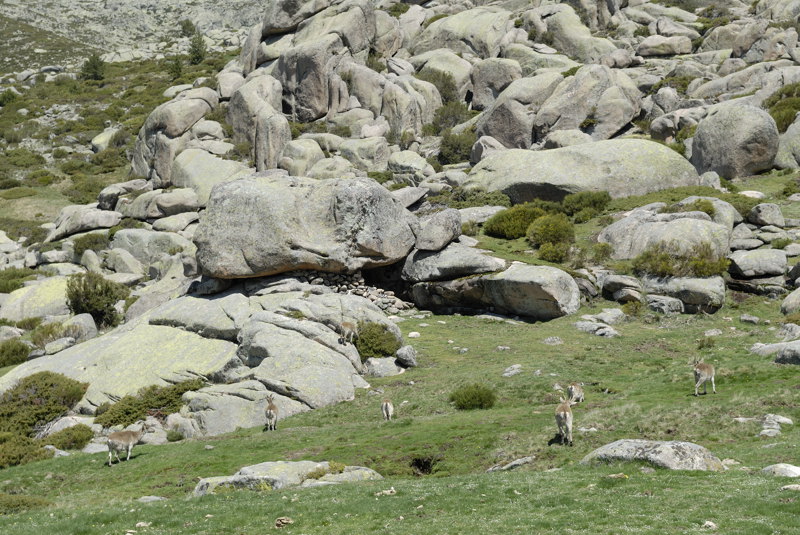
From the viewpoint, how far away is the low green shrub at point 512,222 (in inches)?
2133

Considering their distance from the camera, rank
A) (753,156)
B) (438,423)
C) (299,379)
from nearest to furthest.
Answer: (438,423) < (299,379) < (753,156)

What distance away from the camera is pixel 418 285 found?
46938 millimetres

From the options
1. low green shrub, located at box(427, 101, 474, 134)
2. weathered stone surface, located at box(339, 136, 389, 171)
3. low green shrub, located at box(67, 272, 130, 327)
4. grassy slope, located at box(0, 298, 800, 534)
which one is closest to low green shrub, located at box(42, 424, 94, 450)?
grassy slope, located at box(0, 298, 800, 534)

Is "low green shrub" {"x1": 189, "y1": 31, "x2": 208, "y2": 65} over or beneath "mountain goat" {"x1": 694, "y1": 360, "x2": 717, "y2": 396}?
over

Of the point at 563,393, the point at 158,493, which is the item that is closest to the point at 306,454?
the point at 158,493

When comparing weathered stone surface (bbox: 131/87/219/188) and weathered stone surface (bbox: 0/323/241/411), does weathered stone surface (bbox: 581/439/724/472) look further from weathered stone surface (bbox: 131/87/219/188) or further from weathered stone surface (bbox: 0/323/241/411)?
weathered stone surface (bbox: 131/87/219/188)

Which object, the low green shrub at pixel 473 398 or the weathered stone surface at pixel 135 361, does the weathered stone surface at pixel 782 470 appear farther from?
the weathered stone surface at pixel 135 361

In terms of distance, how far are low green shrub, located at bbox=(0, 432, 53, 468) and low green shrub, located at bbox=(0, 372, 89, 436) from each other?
7.39 ft

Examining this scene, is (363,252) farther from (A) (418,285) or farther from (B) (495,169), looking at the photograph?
(B) (495,169)

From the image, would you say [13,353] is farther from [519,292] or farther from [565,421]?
[565,421]

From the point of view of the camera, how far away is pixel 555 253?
160 ft

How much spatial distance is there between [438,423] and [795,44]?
274 feet

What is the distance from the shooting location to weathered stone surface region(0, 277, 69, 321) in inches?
2076

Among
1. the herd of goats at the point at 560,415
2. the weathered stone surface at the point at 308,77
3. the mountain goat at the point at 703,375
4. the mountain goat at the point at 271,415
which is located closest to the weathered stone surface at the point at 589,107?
the weathered stone surface at the point at 308,77
